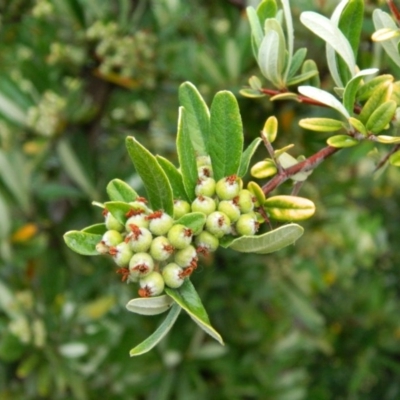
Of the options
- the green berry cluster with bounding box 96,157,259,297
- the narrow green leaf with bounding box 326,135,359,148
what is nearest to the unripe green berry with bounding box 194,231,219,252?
the green berry cluster with bounding box 96,157,259,297

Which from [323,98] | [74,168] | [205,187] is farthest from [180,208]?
[74,168]

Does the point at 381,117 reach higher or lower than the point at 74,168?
higher

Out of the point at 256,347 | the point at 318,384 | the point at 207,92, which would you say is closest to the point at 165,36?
the point at 207,92

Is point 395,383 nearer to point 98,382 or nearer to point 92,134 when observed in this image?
point 98,382

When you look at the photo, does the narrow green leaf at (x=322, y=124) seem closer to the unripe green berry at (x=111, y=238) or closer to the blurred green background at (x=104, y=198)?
the unripe green berry at (x=111, y=238)

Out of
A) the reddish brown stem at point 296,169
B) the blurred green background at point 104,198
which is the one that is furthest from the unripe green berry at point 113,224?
the blurred green background at point 104,198

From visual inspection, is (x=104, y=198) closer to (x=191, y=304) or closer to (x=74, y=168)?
(x=74, y=168)

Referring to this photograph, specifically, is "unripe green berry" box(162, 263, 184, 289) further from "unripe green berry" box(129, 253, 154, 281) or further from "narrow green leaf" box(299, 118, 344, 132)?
"narrow green leaf" box(299, 118, 344, 132)
